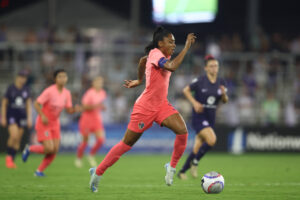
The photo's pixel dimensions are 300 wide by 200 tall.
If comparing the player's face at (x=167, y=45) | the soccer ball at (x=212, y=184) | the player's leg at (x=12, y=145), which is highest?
the player's face at (x=167, y=45)

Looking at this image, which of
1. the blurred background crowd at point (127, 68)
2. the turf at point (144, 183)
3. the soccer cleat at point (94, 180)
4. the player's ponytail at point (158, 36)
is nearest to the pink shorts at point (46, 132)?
the turf at point (144, 183)

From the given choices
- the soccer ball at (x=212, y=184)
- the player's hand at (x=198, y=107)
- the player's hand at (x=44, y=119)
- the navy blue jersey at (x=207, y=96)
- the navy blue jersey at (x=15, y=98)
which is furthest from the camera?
the navy blue jersey at (x=15, y=98)

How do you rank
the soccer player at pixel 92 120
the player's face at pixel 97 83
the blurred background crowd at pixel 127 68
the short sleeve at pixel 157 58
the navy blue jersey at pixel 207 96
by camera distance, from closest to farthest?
the short sleeve at pixel 157 58 → the navy blue jersey at pixel 207 96 → the soccer player at pixel 92 120 → the player's face at pixel 97 83 → the blurred background crowd at pixel 127 68

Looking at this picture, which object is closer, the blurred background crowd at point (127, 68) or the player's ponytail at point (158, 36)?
the player's ponytail at point (158, 36)

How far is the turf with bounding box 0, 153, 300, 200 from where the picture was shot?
9.62 m

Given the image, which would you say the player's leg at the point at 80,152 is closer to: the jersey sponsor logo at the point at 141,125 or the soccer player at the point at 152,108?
the soccer player at the point at 152,108

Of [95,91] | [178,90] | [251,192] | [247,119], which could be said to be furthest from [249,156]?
[251,192]

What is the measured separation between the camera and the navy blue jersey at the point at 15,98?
1620 centimetres

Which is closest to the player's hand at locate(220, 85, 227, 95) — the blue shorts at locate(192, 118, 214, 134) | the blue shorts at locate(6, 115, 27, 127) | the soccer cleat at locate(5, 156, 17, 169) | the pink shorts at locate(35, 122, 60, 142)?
the blue shorts at locate(192, 118, 214, 134)

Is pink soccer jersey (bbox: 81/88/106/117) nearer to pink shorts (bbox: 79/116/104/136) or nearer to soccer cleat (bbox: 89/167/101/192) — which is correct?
pink shorts (bbox: 79/116/104/136)

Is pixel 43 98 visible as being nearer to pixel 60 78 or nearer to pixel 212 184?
pixel 60 78

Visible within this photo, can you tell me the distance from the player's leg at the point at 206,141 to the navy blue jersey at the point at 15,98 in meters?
5.72

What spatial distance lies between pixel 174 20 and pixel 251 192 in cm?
1745

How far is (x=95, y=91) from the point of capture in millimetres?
17750
